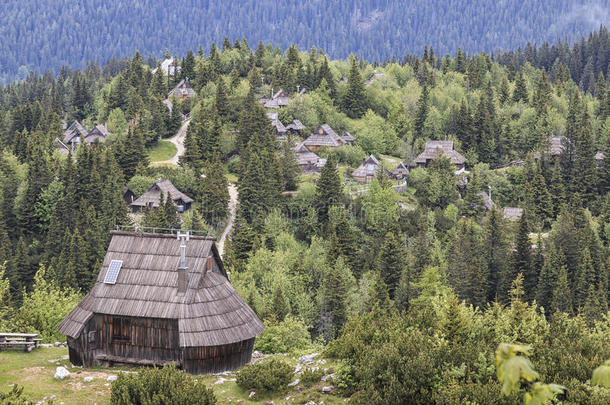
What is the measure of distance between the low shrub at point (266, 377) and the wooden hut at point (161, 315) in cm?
386

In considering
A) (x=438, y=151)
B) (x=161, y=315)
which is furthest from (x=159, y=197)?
(x=161, y=315)

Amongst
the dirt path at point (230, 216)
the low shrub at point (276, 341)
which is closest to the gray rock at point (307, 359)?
the low shrub at point (276, 341)

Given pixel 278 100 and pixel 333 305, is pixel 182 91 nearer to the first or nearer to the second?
pixel 278 100

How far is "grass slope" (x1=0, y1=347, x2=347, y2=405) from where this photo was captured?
2623 cm

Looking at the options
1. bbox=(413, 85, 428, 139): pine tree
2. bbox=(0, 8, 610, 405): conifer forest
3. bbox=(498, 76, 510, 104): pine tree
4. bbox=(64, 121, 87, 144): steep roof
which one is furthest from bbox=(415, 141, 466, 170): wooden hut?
bbox=(64, 121, 87, 144): steep roof

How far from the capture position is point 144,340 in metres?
31.3

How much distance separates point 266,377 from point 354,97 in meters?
111

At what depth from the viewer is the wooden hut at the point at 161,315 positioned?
31.1m

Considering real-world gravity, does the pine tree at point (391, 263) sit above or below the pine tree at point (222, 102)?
below

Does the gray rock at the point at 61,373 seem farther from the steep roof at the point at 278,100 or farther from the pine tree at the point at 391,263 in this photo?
the steep roof at the point at 278,100

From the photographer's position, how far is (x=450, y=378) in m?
23.3

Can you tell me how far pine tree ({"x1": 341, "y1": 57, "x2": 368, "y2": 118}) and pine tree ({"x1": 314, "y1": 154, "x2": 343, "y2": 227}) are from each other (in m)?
41.7

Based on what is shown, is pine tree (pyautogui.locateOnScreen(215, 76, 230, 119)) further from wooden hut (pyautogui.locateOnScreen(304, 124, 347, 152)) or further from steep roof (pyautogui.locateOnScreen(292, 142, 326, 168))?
steep roof (pyautogui.locateOnScreen(292, 142, 326, 168))

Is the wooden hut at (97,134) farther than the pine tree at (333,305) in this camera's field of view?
Yes
